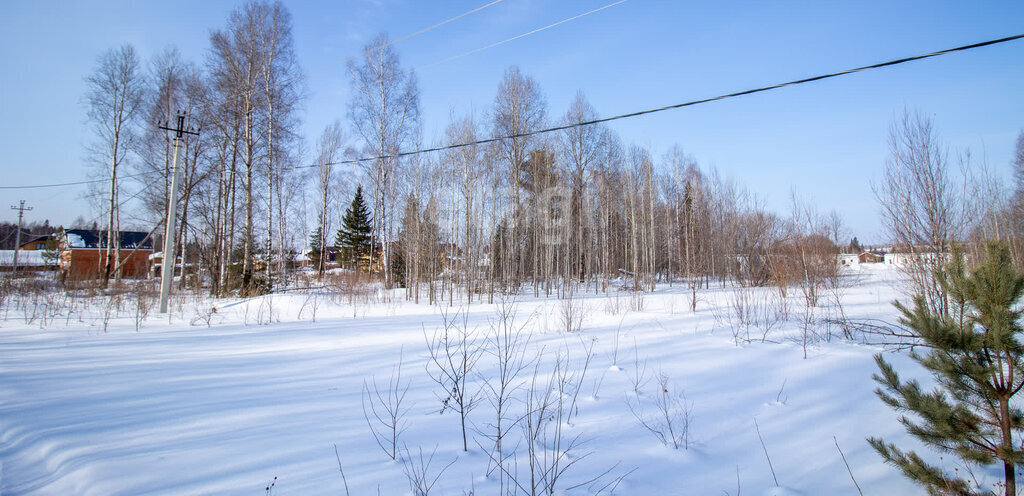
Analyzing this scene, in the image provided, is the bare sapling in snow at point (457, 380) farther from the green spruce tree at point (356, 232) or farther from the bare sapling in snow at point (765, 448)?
the green spruce tree at point (356, 232)

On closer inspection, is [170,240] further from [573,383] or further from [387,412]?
[573,383]

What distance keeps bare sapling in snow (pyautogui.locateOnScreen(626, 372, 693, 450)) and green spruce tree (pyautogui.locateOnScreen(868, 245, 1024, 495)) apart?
1116 mm

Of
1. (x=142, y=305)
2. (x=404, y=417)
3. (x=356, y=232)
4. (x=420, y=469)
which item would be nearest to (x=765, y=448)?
(x=420, y=469)

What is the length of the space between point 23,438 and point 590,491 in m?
3.66

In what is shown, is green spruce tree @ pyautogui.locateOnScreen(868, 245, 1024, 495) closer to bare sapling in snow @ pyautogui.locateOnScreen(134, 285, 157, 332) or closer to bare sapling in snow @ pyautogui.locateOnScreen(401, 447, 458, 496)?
bare sapling in snow @ pyautogui.locateOnScreen(401, 447, 458, 496)

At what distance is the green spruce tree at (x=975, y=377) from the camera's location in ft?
6.18

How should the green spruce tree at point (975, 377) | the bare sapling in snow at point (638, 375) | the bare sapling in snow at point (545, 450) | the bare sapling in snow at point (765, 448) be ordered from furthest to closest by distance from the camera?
the bare sapling in snow at point (638, 375), the bare sapling in snow at point (765, 448), the bare sapling in snow at point (545, 450), the green spruce tree at point (975, 377)

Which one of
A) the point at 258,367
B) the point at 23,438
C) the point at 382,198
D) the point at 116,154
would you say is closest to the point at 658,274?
the point at 382,198

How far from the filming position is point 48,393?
3.39 metres

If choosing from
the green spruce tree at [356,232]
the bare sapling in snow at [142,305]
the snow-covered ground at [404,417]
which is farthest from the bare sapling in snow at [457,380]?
the green spruce tree at [356,232]

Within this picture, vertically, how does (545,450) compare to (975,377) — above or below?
below

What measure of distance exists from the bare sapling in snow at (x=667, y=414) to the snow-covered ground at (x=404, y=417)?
0.03m

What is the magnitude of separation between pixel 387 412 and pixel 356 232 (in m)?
25.4

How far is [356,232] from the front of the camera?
87.2ft
